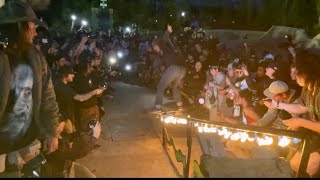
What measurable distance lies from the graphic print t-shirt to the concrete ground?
94.2 inches

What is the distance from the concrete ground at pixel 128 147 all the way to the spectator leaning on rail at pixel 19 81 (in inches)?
91.7

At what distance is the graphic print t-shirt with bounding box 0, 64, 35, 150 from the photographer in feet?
12.7

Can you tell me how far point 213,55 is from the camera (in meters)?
15.4

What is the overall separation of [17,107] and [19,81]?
0.88ft

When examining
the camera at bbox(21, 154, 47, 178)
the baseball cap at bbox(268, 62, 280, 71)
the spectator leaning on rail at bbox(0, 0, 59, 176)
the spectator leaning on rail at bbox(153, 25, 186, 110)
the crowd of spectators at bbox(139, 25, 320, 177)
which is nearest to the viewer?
the spectator leaning on rail at bbox(0, 0, 59, 176)

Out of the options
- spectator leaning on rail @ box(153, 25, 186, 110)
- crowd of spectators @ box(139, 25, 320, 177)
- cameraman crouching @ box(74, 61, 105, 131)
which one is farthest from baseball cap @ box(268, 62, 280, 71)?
cameraman crouching @ box(74, 61, 105, 131)

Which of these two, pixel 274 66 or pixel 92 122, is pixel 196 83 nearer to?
pixel 274 66

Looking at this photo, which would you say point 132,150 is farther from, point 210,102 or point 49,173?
point 49,173

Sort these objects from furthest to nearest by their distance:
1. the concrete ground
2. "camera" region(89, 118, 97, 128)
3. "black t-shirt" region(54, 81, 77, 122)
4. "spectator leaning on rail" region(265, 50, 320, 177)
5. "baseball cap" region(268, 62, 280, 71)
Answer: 1. "baseball cap" region(268, 62, 280, 71)
2. "camera" region(89, 118, 97, 128)
3. "black t-shirt" region(54, 81, 77, 122)
4. the concrete ground
5. "spectator leaning on rail" region(265, 50, 320, 177)

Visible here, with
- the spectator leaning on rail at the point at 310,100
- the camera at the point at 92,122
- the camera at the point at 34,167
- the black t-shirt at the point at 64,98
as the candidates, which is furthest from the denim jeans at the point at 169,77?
the camera at the point at 34,167

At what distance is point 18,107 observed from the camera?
3.91 m

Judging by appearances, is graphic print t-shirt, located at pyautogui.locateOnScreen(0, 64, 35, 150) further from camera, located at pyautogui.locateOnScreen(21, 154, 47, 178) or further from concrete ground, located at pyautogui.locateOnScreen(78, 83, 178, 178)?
concrete ground, located at pyautogui.locateOnScreen(78, 83, 178, 178)

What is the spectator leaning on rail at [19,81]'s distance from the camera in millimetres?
3826

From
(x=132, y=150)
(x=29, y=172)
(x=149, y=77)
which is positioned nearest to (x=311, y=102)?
(x=29, y=172)
